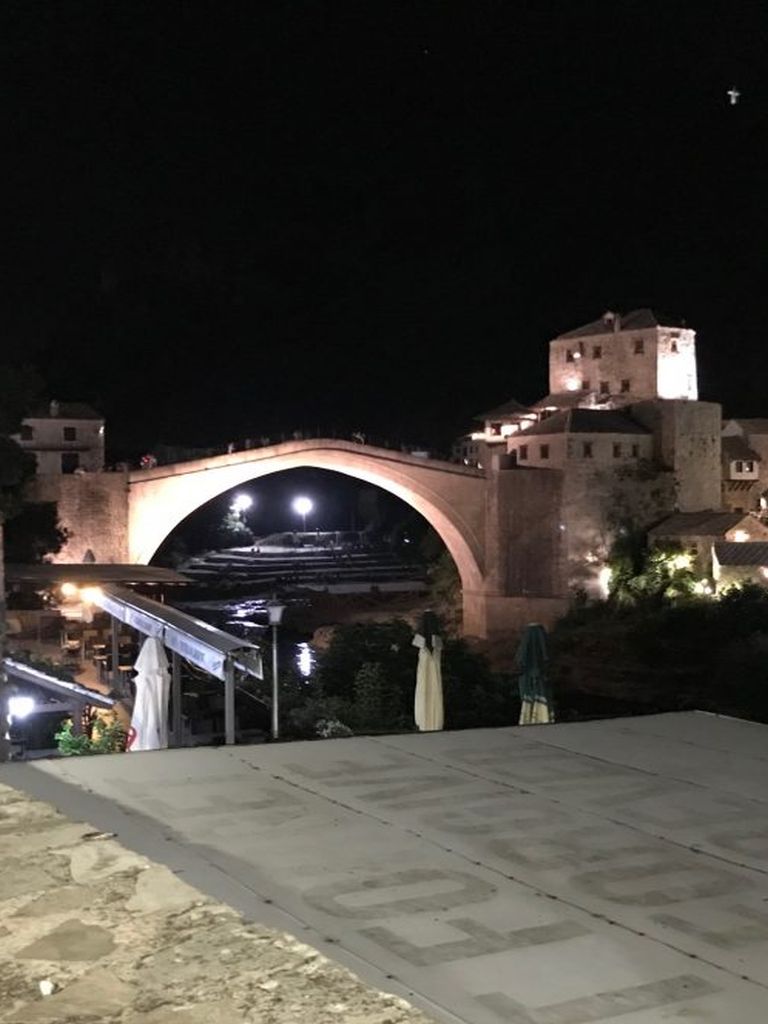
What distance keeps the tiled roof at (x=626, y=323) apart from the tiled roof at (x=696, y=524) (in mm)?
7757

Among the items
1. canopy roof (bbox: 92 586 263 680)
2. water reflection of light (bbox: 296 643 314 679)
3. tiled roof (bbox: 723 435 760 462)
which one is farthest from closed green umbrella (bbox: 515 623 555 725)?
tiled roof (bbox: 723 435 760 462)

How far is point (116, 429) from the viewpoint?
58.2 meters

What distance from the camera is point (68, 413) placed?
30016 millimetres

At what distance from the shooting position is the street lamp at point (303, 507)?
251 feet

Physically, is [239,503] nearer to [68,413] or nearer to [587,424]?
[68,413]

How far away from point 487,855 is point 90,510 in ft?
77.0

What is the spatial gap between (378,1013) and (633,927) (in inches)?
37.0

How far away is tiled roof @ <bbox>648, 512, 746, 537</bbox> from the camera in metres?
28.6

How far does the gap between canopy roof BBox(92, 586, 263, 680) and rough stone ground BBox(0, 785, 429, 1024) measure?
4.68 m

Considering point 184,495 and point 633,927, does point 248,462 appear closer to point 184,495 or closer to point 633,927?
point 184,495

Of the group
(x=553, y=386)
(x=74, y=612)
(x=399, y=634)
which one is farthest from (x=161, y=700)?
(x=553, y=386)

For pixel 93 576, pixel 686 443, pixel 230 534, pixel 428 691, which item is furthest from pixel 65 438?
pixel 230 534

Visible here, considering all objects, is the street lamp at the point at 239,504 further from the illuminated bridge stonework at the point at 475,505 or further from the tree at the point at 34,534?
the tree at the point at 34,534

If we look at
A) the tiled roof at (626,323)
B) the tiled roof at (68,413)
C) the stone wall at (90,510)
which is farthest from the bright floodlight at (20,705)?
the tiled roof at (626,323)
